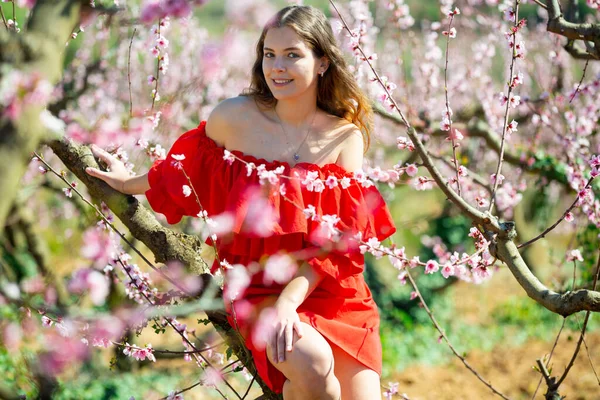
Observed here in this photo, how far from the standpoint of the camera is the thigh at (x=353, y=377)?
2.08m

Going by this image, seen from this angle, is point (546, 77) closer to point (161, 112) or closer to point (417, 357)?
point (417, 357)

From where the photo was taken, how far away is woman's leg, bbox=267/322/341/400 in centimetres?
190

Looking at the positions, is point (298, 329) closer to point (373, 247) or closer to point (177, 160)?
point (373, 247)

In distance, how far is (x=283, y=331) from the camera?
1.95 m

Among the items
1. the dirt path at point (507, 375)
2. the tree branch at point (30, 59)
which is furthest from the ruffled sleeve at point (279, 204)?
the dirt path at point (507, 375)

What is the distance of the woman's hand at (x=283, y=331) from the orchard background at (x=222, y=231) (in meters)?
0.25

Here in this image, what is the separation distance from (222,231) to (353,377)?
61cm

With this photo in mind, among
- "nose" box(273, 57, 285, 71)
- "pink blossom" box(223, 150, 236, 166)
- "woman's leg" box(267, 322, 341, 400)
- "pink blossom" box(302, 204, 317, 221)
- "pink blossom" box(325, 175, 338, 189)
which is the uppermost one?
"nose" box(273, 57, 285, 71)

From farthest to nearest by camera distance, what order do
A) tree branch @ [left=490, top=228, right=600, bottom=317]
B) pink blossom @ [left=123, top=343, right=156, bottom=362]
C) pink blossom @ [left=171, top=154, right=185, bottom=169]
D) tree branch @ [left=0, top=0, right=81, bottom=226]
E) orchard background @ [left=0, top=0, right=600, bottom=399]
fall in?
pink blossom @ [left=123, top=343, right=156, bottom=362], pink blossom @ [left=171, top=154, right=185, bottom=169], tree branch @ [left=490, top=228, right=600, bottom=317], orchard background @ [left=0, top=0, right=600, bottom=399], tree branch @ [left=0, top=0, right=81, bottom=226]

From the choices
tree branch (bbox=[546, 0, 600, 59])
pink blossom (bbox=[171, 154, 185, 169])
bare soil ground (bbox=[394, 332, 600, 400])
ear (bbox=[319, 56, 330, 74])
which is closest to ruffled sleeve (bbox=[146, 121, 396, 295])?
pink blossom (bbox=[171, 154, 185, 169])

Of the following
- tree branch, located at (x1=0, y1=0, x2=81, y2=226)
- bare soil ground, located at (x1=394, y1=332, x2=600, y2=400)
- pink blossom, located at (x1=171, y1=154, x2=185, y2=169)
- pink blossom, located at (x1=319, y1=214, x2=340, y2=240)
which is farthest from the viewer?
bare soil ground, located at (x1=394, y1=332, x2=600, y2=400)

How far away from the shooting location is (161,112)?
8.42ft

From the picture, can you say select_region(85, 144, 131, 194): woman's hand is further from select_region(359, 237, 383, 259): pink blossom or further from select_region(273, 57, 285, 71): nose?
select_region(359, 237, 383, 259): pink blossom

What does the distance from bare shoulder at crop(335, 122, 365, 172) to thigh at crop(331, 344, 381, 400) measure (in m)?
0.62
